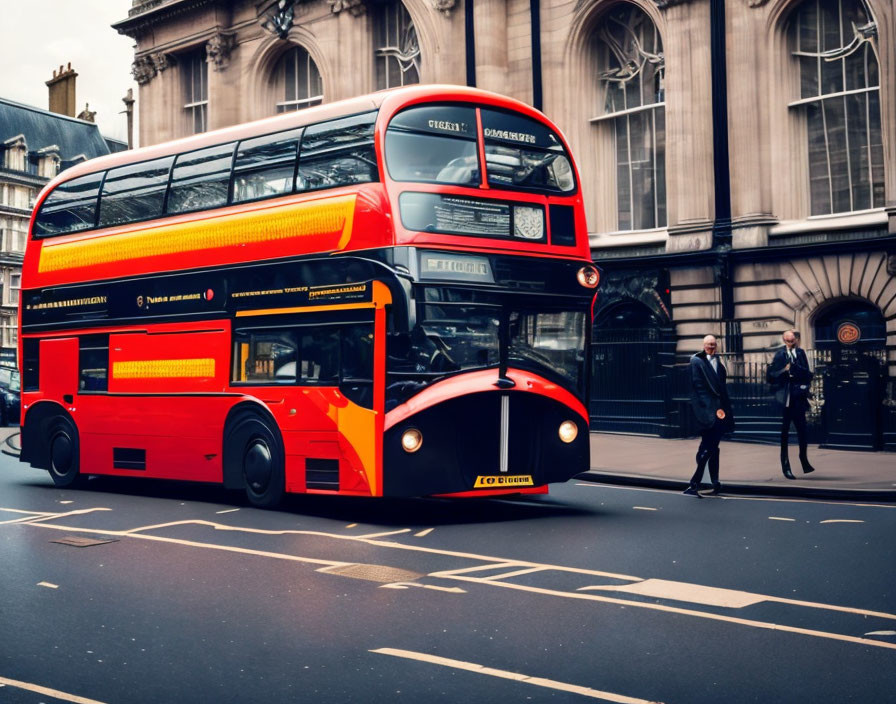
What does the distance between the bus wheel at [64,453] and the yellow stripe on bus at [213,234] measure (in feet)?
6.65

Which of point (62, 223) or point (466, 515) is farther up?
point (62, 223)

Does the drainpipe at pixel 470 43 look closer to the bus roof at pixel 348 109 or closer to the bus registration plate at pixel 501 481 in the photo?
the bus roof at pixel 348 109

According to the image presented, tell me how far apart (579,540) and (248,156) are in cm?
555

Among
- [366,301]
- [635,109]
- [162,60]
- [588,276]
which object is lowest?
[366,301]

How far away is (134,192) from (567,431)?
605cm

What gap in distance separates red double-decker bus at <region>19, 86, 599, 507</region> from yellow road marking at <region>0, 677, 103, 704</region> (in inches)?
219

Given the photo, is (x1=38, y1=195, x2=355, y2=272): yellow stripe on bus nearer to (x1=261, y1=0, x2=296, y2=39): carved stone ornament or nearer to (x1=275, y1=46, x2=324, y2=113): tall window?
(x1=275, y1=46, x2=324, y2=113): tall window

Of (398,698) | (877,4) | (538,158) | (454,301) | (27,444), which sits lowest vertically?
(398,698)

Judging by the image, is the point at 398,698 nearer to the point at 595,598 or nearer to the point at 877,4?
the point at 595,598

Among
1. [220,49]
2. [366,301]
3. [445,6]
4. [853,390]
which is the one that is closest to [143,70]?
[220,49]

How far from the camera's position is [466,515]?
39.9ft

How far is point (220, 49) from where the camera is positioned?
34000 mm

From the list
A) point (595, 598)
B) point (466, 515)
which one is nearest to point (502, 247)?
point (466, 515)

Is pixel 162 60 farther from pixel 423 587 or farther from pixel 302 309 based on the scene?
pixel 423 587
